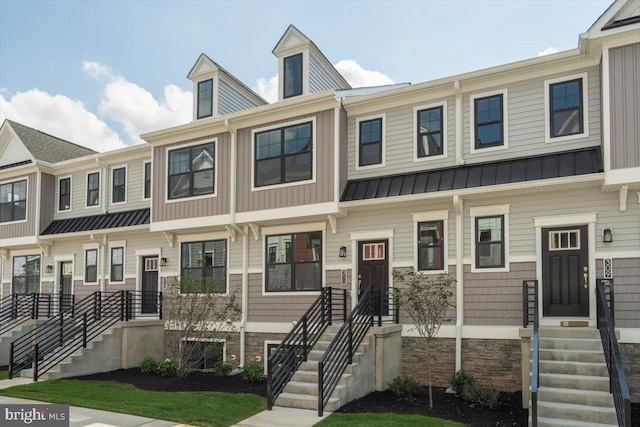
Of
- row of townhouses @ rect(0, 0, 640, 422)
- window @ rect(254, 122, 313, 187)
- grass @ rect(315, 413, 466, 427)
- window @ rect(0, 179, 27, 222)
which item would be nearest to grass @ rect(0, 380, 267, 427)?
grass @ rect(315, 413, 466, 427)

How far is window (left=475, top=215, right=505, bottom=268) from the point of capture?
12094 millimetres

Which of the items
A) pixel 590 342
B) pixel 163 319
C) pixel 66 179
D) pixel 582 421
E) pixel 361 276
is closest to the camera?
pixel 582 421

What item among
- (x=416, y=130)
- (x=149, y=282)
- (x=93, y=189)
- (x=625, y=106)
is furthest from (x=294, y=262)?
(x=93, y=189)

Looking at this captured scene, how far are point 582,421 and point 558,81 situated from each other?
Answer: 7053mm

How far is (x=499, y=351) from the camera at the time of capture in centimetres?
1173

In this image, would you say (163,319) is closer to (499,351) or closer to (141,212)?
(141,212)

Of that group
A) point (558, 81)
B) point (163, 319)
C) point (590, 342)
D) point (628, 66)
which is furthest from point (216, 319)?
point (628, 66)

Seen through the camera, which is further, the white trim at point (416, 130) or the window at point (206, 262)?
the window at point (206, 262)

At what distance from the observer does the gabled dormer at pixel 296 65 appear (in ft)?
52.0

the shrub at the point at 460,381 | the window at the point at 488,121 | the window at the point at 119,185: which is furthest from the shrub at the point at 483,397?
the window at the point at 119,185

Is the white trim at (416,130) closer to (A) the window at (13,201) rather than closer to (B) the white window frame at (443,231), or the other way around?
(B) the white window frame at (443,231)

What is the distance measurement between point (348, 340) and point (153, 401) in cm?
408

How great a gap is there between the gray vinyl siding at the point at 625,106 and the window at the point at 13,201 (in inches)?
757

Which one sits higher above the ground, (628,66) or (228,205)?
(628,66)
